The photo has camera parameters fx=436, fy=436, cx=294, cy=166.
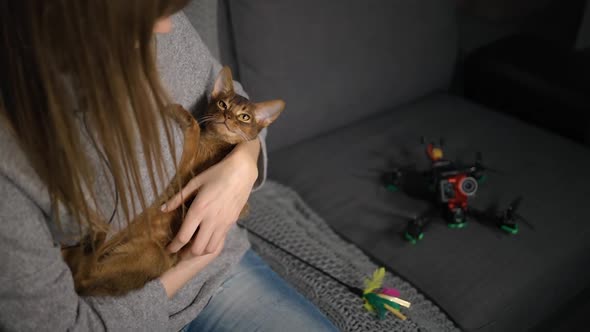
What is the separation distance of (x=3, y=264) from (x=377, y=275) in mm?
726

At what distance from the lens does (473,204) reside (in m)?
1.22

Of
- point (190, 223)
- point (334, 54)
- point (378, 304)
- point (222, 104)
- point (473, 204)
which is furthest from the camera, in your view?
point (334, 54)

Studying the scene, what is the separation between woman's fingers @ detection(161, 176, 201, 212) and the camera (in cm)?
70

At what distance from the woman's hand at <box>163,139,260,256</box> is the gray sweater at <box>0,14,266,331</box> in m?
0.07

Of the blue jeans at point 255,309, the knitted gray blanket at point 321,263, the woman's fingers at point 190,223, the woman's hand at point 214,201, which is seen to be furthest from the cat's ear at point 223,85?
the knitted gray blanket at point 321,263

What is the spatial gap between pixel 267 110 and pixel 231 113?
0.10 m

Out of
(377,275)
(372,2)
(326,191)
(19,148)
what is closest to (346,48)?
(372,2)

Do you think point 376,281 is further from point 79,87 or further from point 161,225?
point 79,87

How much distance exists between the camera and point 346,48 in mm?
1406

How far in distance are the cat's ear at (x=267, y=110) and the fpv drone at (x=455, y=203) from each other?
485 millimetres

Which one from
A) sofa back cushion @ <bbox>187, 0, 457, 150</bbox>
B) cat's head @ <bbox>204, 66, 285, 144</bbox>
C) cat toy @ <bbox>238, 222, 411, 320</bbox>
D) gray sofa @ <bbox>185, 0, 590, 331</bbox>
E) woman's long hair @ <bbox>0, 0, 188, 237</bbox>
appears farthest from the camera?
sofa back cushion @ <bbox>187, 0, 457, 150</bbox>

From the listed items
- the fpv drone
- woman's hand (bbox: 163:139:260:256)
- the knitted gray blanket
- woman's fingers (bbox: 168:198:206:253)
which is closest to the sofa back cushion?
the knitted gray blanket

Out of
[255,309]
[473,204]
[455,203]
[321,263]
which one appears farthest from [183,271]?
[473,204]

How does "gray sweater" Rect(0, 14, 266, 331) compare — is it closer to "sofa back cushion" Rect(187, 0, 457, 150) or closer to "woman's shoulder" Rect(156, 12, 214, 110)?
"woman's shoulder" Rect(156, 12, 214, 110)
